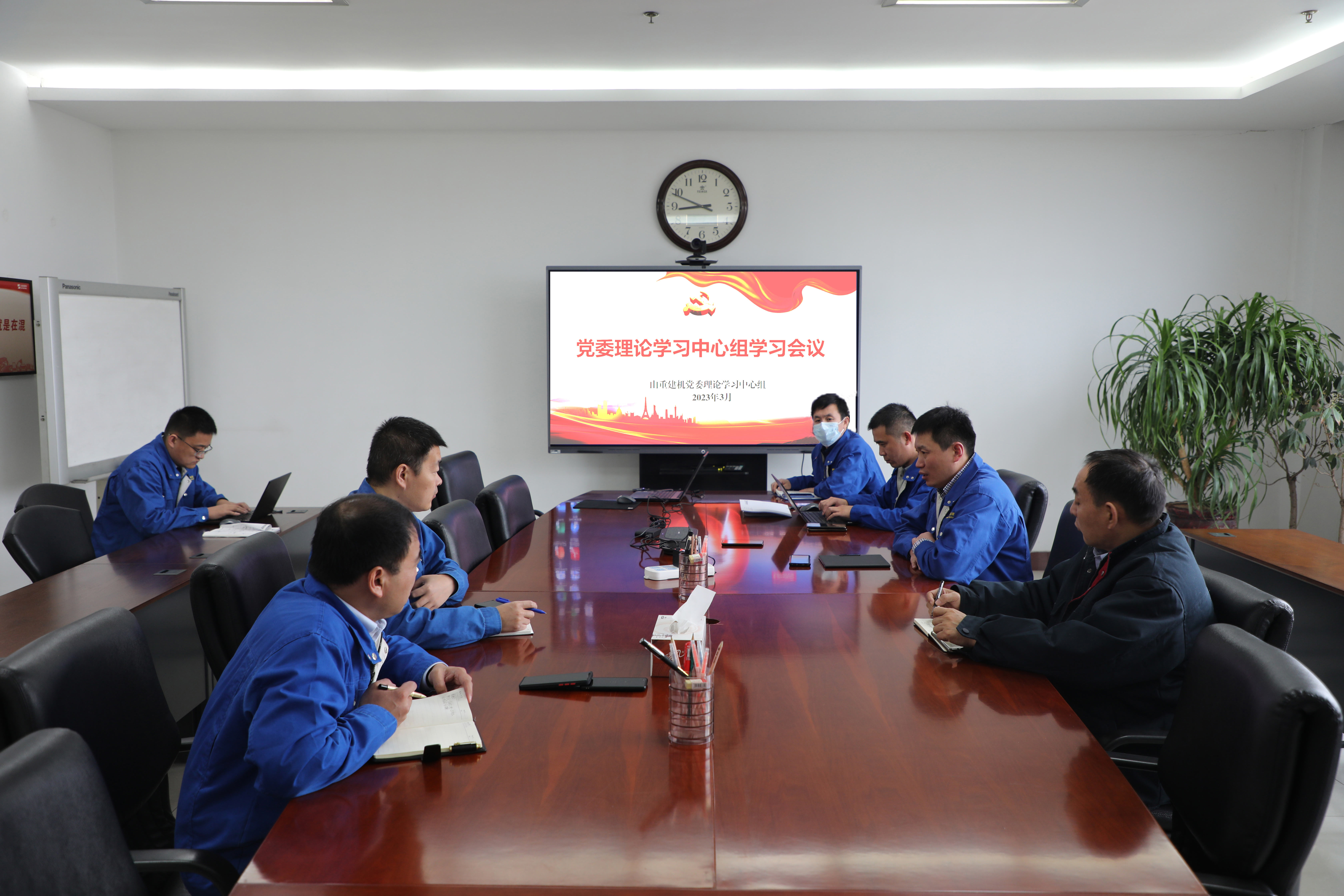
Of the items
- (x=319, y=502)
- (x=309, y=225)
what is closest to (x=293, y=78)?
(x=309, y=225)

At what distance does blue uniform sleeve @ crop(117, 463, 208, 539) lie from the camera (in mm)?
3674

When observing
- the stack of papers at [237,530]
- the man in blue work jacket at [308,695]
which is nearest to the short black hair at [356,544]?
the man in blue work jacket at [308,695]

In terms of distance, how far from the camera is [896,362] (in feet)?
19.0

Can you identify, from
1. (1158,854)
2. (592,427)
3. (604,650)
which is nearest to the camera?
(1158,854)

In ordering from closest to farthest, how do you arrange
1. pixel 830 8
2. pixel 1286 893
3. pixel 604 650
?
pixel 1286 893 → pixel 604 650 → pixel 830 8

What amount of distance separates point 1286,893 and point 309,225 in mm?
5892

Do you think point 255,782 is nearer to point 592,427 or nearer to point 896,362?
point 592,427

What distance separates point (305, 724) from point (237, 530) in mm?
2454

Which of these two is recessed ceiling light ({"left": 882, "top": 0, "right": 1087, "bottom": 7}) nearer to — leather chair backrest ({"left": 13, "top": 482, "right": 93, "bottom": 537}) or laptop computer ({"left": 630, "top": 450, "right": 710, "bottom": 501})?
laptop computer ({"left": 630, "top": 450, "right": 710, "bottom": 501})

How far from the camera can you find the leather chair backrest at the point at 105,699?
1.48m

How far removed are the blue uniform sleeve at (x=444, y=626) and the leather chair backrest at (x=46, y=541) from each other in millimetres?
1732

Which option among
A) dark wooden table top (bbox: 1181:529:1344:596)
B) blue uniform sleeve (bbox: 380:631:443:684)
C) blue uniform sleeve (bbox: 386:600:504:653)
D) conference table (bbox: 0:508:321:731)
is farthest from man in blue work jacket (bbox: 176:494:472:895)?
dark wooden table top (bbox: 1181:529:1344:596)

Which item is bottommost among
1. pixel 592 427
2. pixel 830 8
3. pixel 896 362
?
pixel 592 427

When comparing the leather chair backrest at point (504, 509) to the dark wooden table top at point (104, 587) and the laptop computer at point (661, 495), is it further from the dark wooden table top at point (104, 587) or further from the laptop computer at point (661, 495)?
the dark wooden table top at point (104, 587)
